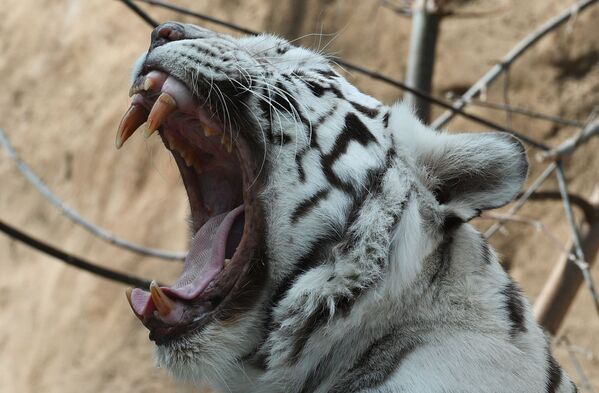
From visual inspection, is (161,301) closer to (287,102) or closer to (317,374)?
(317,374)

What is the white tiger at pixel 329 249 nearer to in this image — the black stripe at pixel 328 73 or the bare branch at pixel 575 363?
the black stripe at pixel 328 73

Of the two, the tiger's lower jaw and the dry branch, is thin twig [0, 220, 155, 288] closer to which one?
the tiger's lower jaw

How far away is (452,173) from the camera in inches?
65.0

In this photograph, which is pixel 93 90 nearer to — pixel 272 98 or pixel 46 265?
pixel 46 265

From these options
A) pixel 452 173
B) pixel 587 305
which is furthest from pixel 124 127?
pixel 587 305

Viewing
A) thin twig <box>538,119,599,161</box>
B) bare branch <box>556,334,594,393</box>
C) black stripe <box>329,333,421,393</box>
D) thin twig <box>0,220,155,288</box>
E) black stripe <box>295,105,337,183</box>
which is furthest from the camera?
thin twig <box>538,119,599,161</box>

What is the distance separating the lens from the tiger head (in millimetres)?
1576

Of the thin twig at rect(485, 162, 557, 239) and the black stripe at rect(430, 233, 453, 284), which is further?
the thin twig at rect(485, 162, 557, 239)

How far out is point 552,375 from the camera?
160cm

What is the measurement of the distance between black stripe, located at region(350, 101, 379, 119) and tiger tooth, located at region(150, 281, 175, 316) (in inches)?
21.3

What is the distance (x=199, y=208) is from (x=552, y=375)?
2.61 ft

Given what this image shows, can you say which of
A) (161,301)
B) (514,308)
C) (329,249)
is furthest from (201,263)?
(514,308)

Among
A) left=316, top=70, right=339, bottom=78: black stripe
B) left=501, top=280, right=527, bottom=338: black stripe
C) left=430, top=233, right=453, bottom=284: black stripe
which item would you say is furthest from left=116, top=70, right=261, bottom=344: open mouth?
left=501, top=280, right=527, bottom=338: black stripe

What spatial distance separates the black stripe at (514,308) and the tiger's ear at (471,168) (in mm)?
160
